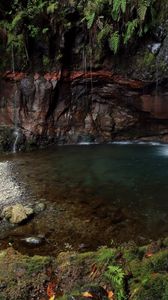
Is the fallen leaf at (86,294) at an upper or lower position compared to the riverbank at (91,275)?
upper

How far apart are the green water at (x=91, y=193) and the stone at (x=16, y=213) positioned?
245 millimetres

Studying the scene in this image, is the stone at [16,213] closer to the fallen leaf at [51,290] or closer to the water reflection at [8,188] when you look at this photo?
the water reflection at [8,188]

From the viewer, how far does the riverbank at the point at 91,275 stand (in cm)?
361

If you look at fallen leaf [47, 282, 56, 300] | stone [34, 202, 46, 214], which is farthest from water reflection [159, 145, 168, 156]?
fallen leaf [47, 282, 56, 300]

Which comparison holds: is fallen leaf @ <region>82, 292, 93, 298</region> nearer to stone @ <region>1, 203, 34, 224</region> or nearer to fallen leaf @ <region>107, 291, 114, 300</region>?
fallen leaf @ <region>107, 291, 114, 300</region>

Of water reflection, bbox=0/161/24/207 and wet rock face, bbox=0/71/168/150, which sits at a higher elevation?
wet rock face, bbox=0/71/168/150

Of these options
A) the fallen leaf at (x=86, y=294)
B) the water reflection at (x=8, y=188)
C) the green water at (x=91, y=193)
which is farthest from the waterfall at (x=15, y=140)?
the fallen leaf at (x=86, y=294)

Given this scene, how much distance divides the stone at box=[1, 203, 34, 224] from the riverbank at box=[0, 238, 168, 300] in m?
3.68

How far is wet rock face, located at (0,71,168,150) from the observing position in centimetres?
1641

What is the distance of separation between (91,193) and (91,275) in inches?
230

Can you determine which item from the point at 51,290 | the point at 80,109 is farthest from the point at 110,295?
the point at 80,109

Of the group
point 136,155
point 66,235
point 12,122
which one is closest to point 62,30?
point 12,122

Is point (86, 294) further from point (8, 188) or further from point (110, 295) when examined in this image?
point (8, 188)

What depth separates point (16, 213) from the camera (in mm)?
8383
